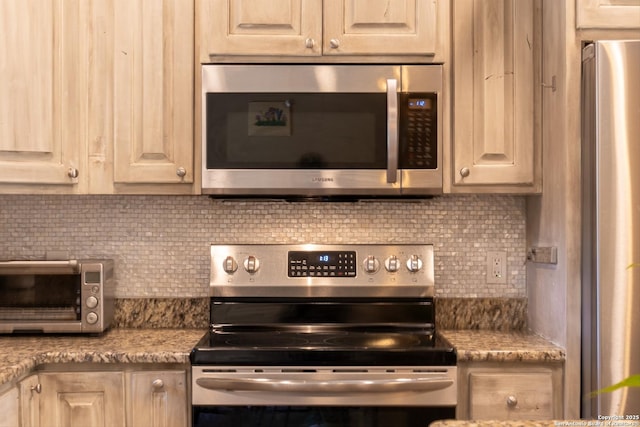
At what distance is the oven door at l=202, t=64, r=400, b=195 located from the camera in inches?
76.9

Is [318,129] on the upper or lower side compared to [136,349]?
upper

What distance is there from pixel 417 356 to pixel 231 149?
0.93 meters

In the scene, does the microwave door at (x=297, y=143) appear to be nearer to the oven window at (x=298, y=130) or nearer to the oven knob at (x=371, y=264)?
the oven window at (x=298, y=130)

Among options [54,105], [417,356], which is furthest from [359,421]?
[54,105]

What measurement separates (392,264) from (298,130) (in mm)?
609

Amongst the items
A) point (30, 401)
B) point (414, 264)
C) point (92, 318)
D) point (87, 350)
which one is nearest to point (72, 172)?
point (92, 318)

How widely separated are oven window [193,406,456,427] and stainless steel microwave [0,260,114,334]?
0.60 meters

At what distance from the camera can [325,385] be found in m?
1.72

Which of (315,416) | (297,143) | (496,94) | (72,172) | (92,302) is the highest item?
(496,94)

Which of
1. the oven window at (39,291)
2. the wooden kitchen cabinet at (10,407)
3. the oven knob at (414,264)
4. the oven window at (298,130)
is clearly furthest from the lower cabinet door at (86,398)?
the oven knob at (414,264)

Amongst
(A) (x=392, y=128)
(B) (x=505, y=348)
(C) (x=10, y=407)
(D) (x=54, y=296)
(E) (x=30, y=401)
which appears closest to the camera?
(C) (x=10, y=407)

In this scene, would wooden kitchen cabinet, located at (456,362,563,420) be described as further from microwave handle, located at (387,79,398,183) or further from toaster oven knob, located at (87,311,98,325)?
toaster oven knob, located at (87,311,98,325)

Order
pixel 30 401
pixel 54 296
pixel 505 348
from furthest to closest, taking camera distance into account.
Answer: pixel 54 296, pixel 505 348, pixel 30 401

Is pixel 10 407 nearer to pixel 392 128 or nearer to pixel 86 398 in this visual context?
pixel 86 398
